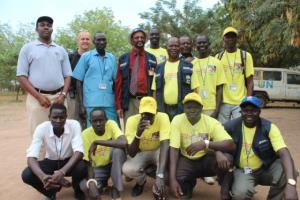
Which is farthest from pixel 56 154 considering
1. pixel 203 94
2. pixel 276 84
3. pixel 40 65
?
pixel 276 84

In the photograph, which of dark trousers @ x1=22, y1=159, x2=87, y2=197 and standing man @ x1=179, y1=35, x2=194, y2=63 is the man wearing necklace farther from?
standing man @ x1=179, y1=35, x2=194, y2=63

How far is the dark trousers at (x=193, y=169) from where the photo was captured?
4785 mm

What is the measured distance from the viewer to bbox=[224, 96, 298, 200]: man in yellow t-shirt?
442cm

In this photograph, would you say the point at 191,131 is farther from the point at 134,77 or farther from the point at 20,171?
the point at 20,171

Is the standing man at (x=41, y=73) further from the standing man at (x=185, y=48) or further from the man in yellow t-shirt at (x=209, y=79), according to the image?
the man in yellow t-shirt at (x=209, y=79)

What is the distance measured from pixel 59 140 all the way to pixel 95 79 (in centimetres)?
126

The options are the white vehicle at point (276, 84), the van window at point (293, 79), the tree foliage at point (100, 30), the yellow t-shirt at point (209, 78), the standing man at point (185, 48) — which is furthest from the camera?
the tree foliage at point (100, 30)

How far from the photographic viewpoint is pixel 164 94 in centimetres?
553

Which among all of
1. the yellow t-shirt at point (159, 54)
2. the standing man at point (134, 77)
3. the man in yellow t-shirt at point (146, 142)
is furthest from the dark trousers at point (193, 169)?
the yellow t-shirt at point (159, 54)

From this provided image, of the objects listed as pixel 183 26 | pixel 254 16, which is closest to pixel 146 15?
pixel 183 26

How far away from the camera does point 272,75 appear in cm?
2038

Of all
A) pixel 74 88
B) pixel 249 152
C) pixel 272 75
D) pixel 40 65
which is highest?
pixel 40 65

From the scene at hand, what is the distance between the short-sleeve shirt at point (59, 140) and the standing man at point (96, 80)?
3.06 ft

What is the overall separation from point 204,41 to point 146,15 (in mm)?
28027
